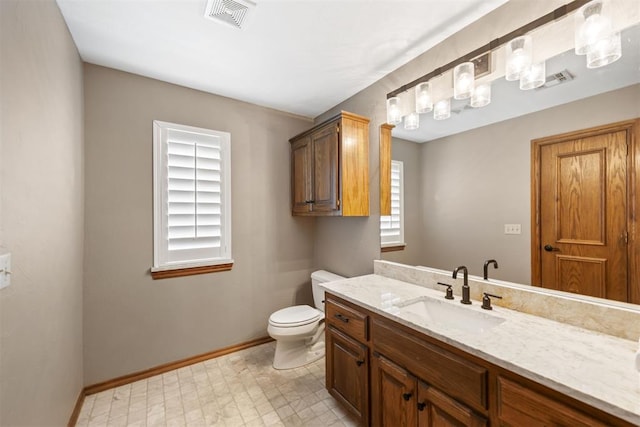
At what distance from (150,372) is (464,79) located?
125 inches

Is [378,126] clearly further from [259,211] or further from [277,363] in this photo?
[277,363]

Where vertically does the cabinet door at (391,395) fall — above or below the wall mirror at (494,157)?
below

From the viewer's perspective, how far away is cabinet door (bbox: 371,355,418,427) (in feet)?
4.28

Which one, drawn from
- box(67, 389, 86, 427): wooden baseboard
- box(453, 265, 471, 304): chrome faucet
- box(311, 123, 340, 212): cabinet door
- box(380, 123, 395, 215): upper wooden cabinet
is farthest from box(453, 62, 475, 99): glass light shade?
box(67, 389, 86, 427): wooden baseboard

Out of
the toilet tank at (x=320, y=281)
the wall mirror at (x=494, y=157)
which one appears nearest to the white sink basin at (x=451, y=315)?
the wall mirror at (x=494, y=157)

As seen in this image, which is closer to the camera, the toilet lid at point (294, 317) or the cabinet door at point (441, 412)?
the cabinet door at point (441, 412)

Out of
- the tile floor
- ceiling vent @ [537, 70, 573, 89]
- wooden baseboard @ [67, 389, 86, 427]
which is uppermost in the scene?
ceiling vent @ [537, 70, 573, 89]

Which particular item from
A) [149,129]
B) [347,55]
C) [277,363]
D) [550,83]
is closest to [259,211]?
[149,129]

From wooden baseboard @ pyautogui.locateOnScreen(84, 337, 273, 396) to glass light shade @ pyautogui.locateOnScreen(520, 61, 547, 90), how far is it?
293 cm

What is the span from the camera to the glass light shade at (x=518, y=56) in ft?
4.53

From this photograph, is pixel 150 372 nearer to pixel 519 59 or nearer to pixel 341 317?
pixel 341 317

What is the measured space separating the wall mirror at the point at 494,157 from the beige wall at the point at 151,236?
1.38 metres

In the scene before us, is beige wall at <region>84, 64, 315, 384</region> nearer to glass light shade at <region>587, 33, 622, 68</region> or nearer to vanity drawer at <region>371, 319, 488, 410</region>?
vanity drawer at <region>371, 319, 488, 410</region>

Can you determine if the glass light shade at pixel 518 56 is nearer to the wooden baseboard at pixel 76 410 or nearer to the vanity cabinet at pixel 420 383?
the vanity cabinet at pixel 420 383
